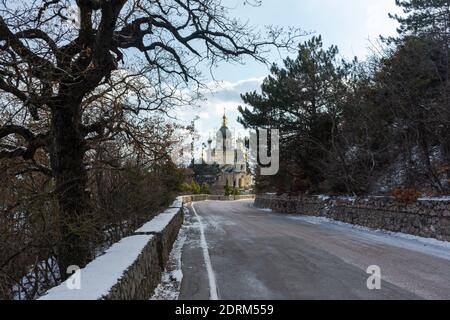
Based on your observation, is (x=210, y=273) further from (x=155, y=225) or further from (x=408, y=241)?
(x=408, y=241)

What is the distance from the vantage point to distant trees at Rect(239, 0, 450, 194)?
20562 millimetres

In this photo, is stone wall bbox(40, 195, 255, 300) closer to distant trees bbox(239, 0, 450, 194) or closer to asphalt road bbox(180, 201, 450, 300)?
asphalt road bbox(180, 201, 450, 300)

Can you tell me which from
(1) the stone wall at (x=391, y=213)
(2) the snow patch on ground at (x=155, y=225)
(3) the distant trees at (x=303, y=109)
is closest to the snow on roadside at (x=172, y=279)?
(2) the snow patch on ground at (x=155, y=225)

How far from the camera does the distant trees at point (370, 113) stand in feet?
67.5

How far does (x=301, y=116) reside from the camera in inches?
1282

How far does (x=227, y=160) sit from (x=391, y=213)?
342 ft

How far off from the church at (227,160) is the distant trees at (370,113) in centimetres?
7266

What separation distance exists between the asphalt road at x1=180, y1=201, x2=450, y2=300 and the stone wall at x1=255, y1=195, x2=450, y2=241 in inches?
29.2

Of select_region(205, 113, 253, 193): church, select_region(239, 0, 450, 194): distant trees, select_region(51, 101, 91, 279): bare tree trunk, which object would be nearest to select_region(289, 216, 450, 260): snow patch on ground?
select_region(239, 0, 450, 194): distant trees

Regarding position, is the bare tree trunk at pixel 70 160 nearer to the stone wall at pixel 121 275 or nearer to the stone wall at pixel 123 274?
the stone wall at pixel 123 274

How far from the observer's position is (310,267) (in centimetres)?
1025
